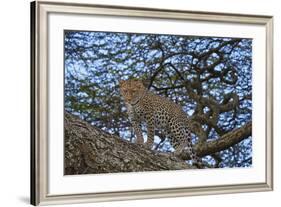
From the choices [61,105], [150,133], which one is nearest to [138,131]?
[150,133]

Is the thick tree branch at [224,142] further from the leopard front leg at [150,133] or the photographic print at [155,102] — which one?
the leopard front leg at [150,133]

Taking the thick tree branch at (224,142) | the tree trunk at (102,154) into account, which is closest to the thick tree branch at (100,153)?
the tree trunk at (102,154)

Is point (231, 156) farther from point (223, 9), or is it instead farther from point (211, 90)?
point (223, 9)

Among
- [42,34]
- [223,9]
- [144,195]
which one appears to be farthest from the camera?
[223,9]

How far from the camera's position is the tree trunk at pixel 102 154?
1785 millimetres

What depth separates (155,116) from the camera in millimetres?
1896

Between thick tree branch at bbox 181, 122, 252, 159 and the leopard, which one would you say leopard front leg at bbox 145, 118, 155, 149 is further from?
thick tree branch at bbox 181, 122, 252, 159

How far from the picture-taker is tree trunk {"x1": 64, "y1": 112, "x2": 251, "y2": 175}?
179cm

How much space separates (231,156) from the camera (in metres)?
2.00

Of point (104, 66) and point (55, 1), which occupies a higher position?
point (55, 1)

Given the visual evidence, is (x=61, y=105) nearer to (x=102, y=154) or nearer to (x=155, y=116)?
Answer: (x=102, y=154)

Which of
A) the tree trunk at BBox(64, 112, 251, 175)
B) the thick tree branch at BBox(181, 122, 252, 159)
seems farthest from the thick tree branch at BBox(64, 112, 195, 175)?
the thick tree branch at BBox(181, 122, 252, 159)

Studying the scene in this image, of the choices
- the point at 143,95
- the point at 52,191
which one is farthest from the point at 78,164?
the point at 143,95

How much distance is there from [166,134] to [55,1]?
1.60ft
